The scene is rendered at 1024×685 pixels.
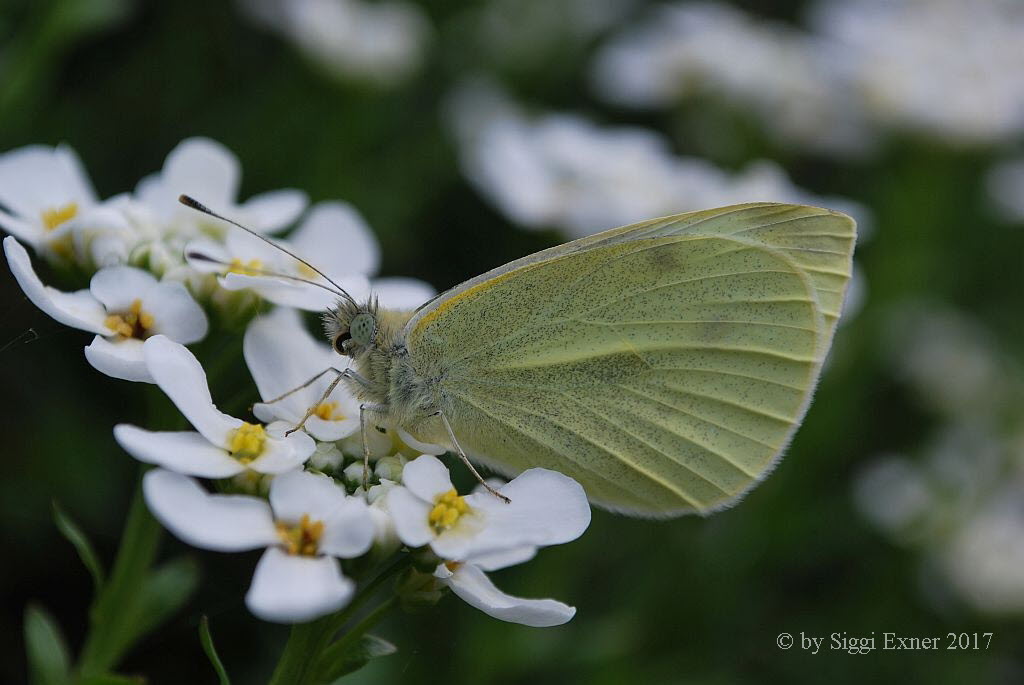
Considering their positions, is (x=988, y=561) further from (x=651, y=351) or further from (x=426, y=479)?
(x=426, y=479)

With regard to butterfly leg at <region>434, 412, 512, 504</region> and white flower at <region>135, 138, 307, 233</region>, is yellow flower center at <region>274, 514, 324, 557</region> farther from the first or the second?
white flower at <region>135, 138, 307, 233</region>

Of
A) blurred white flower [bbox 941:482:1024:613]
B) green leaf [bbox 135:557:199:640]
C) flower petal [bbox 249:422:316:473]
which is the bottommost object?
blurred white flower [bbox 941:482:1024:613]

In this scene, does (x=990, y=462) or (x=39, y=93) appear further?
(x=990, y=462)

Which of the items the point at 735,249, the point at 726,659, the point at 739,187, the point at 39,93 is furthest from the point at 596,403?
the point at 39,93

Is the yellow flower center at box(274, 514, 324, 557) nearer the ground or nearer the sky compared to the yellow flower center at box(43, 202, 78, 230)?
nearer the ground

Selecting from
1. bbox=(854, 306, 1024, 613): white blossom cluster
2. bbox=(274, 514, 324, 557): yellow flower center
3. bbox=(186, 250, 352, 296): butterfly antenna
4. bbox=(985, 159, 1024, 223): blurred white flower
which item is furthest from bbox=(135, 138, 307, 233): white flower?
bbox=(985, 159, 1024, 223): blurred white flower

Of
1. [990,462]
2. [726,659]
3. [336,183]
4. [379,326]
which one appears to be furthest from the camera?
[990,462]

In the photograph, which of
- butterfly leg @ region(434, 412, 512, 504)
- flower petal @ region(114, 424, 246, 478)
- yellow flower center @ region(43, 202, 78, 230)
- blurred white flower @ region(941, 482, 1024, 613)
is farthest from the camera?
blurred white flower @ region(941, 482, 1024, 613)

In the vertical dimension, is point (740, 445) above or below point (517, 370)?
below

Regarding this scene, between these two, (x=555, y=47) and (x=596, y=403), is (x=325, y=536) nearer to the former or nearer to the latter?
(x=596, y=403)
